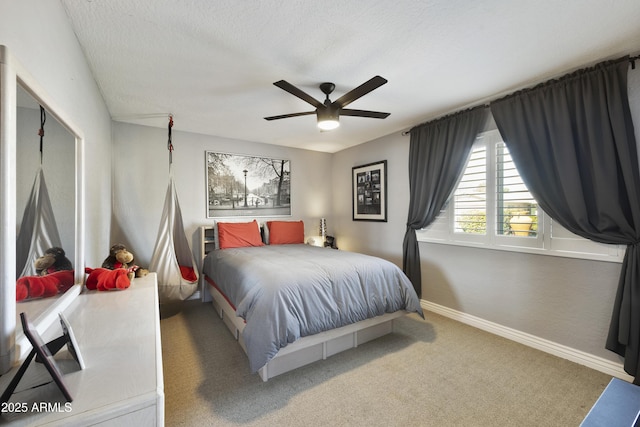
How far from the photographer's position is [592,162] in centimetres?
202

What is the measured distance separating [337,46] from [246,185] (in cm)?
274

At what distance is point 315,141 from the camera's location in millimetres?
4230

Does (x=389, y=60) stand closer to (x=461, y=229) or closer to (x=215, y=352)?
(x=461, y=229)

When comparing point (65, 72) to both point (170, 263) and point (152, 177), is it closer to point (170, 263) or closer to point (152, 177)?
point (170, 263)

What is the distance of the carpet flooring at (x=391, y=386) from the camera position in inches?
62.8

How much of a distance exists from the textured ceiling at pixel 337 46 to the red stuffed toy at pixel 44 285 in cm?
145

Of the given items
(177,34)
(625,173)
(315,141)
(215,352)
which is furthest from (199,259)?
(625,173)

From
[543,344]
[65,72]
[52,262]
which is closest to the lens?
[52,262]

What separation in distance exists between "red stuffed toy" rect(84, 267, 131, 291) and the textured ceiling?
1528 millimetres

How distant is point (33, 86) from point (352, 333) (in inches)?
97.0

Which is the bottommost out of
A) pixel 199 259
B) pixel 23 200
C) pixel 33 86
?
pixel 199 259

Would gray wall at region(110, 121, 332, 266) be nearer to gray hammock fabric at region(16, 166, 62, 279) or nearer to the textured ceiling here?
the textured ceiling

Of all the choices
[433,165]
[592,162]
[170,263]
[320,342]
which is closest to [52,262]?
[320,342]

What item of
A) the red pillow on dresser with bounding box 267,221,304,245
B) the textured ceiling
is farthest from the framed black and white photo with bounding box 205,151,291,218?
the textured ceiling
